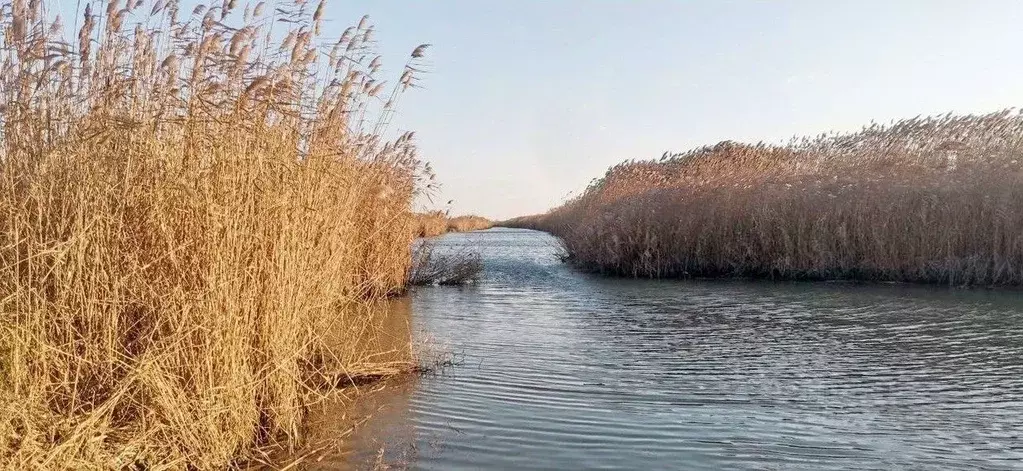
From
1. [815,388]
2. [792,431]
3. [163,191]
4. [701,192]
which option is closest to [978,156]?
[701,192]

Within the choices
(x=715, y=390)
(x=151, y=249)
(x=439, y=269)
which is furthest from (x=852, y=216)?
(x=151, y=249)

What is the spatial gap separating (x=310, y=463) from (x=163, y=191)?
1.36 m

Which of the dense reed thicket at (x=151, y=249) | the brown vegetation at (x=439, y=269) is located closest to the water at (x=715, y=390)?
the dense reed thicket at (x=151, y=249)

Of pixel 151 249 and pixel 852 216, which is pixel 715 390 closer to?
pixel 151 249

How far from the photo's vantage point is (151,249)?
327cm

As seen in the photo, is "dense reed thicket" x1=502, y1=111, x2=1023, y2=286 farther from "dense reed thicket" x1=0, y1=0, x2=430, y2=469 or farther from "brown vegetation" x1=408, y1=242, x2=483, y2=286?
"dense reed thicket" x1=0, y1=0, x2=430, y2=469

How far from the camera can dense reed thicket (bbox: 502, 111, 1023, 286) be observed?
1105 centimetres

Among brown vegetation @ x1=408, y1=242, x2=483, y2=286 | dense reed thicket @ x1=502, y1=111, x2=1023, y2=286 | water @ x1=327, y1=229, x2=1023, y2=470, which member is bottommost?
water @ x1=327, y1=229, x2=1023, y2=470

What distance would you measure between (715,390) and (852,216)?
832 centimetres

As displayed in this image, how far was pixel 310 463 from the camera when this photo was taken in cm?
341

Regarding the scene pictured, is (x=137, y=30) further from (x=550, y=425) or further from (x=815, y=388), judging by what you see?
(x=815, y=388)

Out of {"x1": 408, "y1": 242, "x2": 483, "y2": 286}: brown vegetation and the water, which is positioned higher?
{"x1": 408, "y1": 242, "x2": 483, "y2": 286}: brown vegetation

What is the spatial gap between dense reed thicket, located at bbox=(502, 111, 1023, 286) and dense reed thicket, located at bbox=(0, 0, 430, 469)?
986 cm

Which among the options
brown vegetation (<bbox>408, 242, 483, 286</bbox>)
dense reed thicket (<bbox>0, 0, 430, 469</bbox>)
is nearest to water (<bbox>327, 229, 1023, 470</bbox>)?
dense reed thicket (<bbox>0, 0, 430, 469</bbox>)
